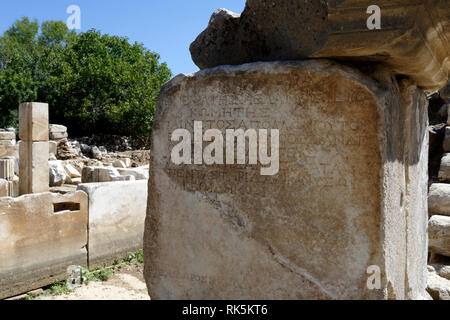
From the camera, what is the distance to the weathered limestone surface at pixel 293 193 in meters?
1.64

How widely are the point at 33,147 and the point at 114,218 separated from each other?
309 cm

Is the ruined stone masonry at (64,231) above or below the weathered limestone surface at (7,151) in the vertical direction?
below

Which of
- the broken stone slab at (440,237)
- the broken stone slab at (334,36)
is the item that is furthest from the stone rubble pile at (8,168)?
the broken stone slab at (440,237)

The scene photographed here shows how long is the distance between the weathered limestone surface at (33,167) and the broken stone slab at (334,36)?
615 centimetres

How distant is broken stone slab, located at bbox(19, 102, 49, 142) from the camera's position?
286 inches

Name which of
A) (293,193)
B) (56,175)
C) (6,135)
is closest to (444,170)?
(293,193)

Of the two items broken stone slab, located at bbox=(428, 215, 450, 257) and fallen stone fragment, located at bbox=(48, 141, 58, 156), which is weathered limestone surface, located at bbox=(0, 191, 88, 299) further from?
fallen stone fragment, located at bbox=(48, 141, 58, 156)

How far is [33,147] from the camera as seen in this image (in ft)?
24.1

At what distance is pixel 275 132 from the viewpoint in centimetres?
180

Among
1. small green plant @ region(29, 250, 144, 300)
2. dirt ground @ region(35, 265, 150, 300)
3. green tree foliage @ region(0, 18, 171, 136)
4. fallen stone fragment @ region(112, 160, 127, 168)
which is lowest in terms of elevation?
dirt ground @ region(35, 265, 150, 300)

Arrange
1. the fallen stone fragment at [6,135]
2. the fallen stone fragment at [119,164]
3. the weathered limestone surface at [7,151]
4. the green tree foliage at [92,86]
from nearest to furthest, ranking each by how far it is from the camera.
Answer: the weathered limestone surface at [7,151]
the fallen stone fragment at [6,135]
the fallen stone fragment at [119,164]
the green tree foliage at [92,86]

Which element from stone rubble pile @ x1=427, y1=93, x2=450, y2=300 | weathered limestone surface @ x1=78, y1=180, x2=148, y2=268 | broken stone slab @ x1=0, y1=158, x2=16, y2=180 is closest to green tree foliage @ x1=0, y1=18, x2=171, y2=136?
broken stone slab @ x1=0, y1=158, x2=16, y2=180

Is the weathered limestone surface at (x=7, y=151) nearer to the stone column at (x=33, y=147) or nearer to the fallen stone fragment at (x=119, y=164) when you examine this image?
the fallen stone fragment at (x=119, y=164)

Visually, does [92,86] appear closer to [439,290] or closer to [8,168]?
[8,168]
